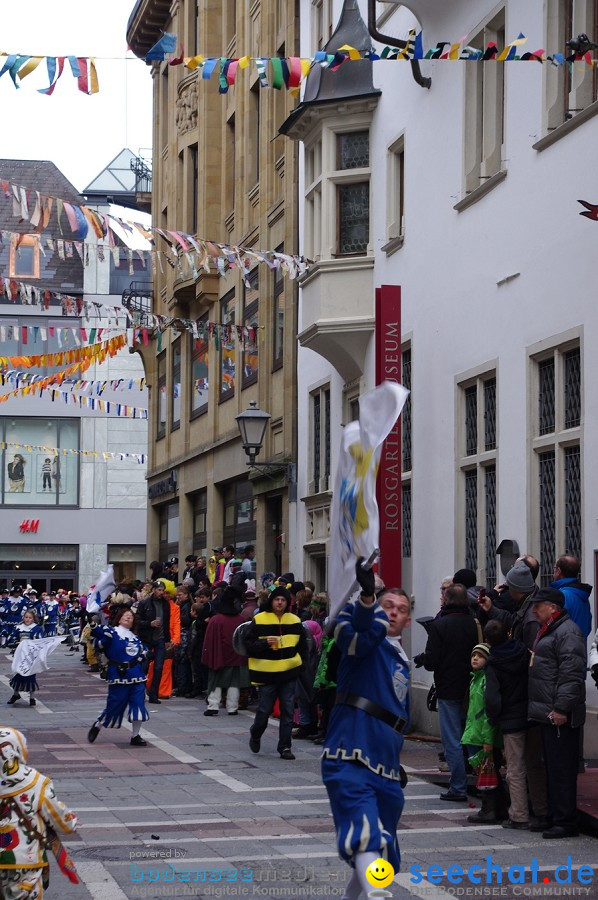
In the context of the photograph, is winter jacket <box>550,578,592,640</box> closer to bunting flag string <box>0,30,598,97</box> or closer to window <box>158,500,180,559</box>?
bunting flag string <box>0,30,598,97</box>

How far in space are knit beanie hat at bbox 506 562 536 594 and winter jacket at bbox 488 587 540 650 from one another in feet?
0.33

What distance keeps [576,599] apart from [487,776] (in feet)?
6.58

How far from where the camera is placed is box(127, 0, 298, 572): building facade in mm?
27672

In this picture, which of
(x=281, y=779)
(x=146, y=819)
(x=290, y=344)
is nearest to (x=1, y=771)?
(x=146, y=819)

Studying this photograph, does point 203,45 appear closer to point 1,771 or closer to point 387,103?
point 387,103

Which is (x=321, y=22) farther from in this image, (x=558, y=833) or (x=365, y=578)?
(x=365, y=578)

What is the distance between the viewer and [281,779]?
14172 mm

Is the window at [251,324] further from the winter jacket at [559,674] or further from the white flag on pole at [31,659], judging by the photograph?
the winter jacket at [559,674]

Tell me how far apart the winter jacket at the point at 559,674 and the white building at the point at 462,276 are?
301cm

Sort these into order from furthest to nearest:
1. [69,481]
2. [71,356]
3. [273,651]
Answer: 1. [69,481]
2. [71,356]
3. [273,651]

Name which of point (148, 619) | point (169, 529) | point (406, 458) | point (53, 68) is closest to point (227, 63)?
point (53, 68)

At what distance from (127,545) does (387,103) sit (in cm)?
4209

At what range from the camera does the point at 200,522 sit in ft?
117

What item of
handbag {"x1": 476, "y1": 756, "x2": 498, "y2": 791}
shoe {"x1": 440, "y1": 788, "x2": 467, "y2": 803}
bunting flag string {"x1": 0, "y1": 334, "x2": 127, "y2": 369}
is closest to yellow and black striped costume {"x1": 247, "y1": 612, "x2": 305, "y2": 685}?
shoe {"x1": 440, "y1": 788, "x2": 467, "y2": 803}
